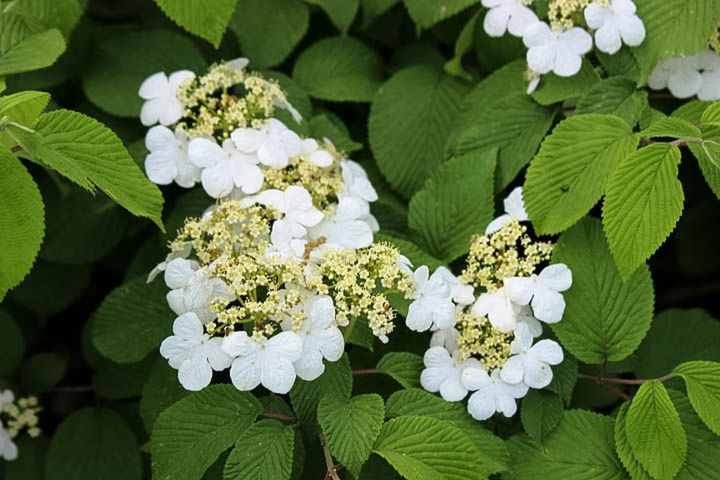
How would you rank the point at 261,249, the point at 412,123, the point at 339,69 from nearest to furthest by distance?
the point at 261,249, the point at 412,123, the point at 339,69

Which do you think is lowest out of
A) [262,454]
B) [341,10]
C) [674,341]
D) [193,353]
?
[674,341]

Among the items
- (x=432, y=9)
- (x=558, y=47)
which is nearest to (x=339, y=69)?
(x=432, y=9)

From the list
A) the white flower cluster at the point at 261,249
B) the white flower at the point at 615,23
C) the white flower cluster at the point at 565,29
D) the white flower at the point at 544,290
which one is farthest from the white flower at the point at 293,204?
the white flower at the point at 615,23

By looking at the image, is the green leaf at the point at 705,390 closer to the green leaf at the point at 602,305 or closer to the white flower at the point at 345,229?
the green leaf at the point at 602,305

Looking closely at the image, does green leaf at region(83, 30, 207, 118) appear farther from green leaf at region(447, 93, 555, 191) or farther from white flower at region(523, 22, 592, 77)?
white flower at region(523, 22, 592, 77)

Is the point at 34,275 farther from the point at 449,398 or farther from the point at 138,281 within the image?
the point at 449,398

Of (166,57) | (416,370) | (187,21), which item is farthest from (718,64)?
(166,57)

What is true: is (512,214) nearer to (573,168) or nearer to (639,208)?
(573,168)
